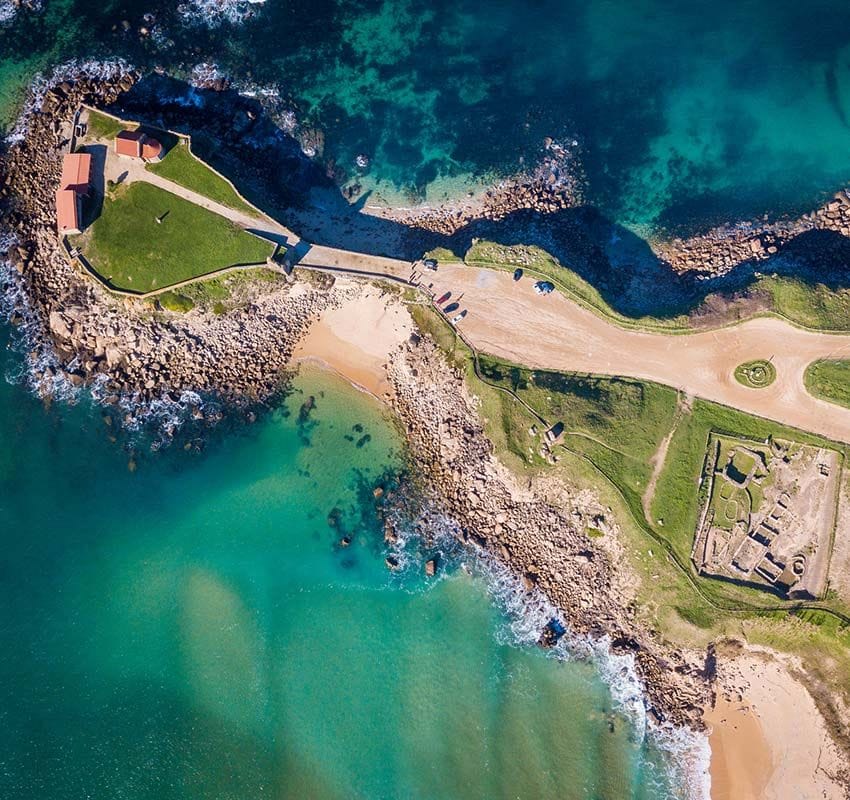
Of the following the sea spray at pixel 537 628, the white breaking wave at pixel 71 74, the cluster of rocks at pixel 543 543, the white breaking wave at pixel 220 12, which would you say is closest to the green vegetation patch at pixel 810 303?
the cluster of rocks at pixel 543 543

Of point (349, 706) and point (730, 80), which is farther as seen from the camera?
point (730, 80)

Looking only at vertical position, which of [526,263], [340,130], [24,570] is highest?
[340,130]

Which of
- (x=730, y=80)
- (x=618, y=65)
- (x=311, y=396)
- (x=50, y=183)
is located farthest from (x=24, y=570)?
(x=730, y=80)

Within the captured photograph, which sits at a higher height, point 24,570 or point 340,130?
point 340,130

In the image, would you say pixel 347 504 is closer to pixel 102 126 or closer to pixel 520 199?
pixel 520 199

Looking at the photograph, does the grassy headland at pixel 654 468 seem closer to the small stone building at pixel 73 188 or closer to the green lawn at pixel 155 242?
the green lawn at pixel 155 242

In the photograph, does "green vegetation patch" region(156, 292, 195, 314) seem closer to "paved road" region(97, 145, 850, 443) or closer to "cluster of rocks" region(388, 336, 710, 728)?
"cluster of rocks" region(388, 336, 710, 728)

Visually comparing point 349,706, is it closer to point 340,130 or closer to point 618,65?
point 340,130
